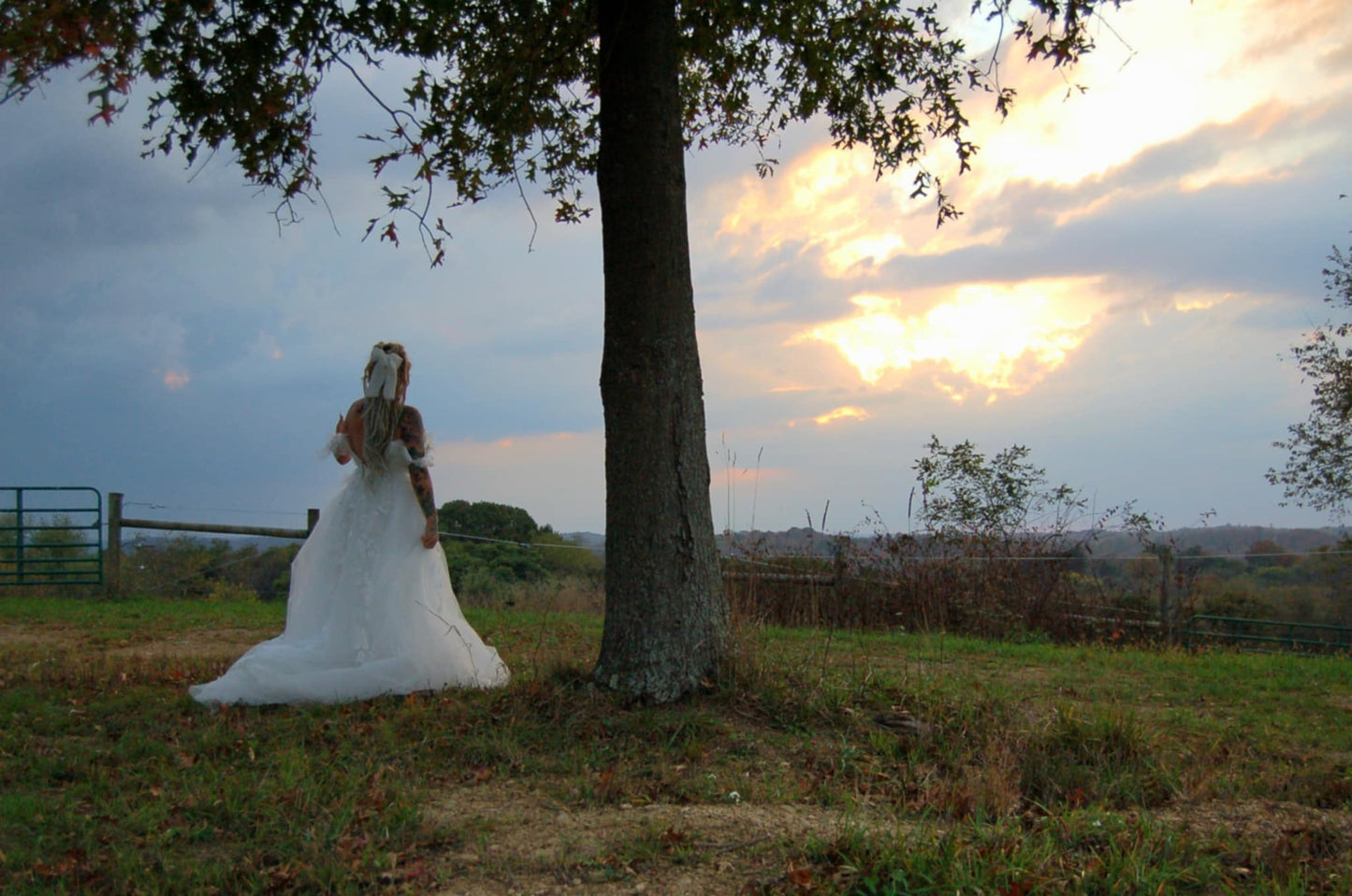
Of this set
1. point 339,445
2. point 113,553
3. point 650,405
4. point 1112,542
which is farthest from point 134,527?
point 1112,542

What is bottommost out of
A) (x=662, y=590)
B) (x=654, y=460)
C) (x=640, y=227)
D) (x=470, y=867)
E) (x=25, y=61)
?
(x=470, y=867)

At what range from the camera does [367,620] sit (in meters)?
6.95

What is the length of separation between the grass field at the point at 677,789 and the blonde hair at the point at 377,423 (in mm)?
1843

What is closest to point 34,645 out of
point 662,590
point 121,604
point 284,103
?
point 121,604

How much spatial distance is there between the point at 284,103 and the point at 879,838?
6363 mm

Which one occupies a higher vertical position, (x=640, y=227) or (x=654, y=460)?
(x=640, y=227)

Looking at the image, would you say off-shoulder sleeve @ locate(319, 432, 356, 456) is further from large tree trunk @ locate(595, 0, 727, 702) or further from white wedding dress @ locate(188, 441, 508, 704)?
large tree trunk @ locate(595, 0, 727, 702)

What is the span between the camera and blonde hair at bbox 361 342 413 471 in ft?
24.0

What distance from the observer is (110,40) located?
5832 millimetres

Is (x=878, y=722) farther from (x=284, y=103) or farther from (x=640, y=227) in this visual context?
(x=284, y=103)

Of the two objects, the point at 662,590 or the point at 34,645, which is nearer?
the point at 662,590

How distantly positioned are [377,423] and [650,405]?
238 centimetres

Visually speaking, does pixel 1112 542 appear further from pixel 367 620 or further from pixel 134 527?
pixel 134 527

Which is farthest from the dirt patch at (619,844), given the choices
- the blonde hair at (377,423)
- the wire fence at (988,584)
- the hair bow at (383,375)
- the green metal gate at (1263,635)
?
the green metal gate at (1263,635)
